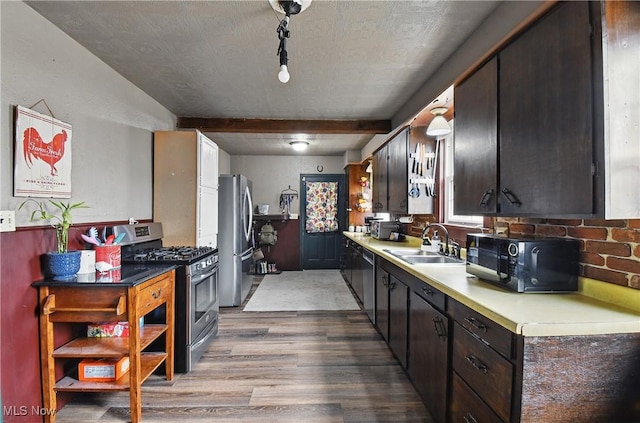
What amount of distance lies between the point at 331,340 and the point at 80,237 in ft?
7.48

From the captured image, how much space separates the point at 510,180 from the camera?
161cm

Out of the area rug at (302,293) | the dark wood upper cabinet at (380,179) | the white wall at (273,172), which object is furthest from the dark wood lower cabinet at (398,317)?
the white wall at (273,172)

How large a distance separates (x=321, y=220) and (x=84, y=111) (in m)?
4.74

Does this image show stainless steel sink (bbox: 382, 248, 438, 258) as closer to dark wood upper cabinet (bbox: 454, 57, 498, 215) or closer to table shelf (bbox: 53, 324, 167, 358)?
dark wood upper cabinet (bbox: 454, 57, 498, 215)

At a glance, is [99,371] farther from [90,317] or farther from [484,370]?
[484,370]

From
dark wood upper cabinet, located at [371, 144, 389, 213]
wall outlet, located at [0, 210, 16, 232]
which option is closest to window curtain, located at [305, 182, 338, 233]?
dark wood upper cabinet, located at [371, 144, 389, 213]

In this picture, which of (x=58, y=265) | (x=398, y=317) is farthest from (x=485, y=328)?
(x=58, y=265)

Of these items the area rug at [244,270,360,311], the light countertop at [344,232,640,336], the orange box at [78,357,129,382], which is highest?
the light countertop at [344,232,640,336]

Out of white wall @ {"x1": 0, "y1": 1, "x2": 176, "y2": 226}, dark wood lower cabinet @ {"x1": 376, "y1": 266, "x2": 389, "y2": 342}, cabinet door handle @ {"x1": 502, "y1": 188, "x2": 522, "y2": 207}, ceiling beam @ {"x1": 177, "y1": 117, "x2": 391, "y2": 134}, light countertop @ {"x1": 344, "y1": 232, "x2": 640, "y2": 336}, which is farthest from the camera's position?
ceiling beam @ {"x1": 177, "y1": 117, "x2": 391, "y2": 134}

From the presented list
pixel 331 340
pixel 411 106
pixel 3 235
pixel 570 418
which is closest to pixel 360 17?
pixel 411 106

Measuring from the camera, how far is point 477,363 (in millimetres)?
1381

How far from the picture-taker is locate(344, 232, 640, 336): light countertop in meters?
1.11

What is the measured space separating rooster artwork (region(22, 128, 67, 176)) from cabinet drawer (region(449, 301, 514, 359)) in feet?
8.22

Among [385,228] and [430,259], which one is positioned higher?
[385,228]
